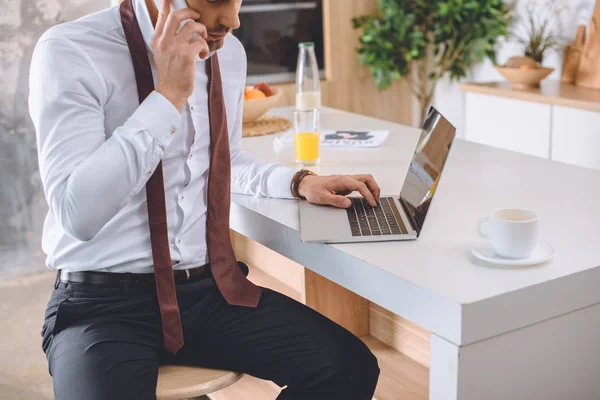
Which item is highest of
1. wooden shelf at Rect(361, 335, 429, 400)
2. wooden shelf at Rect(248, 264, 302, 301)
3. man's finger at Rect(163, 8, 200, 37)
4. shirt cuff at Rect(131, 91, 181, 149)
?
man's finger at Rect(163, 8, 200, 37)

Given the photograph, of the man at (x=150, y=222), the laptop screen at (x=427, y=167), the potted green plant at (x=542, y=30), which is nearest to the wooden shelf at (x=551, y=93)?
the potted green plant at (x=542, y=30)

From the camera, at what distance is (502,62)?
4.45 metres

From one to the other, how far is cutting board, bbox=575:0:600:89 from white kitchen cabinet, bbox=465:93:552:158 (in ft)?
1.14

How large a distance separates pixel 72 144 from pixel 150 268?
0.97 feet

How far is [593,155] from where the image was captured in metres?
3.16

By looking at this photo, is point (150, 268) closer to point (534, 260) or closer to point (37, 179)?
point (534, 260)

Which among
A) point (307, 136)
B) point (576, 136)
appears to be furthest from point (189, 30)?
point (576, 136)

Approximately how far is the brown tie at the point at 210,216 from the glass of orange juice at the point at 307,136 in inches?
17.2

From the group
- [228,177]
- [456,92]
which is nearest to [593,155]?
[456,92]

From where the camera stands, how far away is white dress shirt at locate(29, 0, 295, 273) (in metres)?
1.24

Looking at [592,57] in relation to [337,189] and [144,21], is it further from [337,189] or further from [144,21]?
[144,21]

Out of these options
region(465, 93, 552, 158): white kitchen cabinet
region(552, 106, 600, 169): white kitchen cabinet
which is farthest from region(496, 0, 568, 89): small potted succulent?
region(552, 106, 600, 169): white kitchen cabinet

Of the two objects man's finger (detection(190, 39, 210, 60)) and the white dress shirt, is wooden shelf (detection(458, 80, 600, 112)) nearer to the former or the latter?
the white dress shirt

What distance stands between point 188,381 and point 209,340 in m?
0.09
